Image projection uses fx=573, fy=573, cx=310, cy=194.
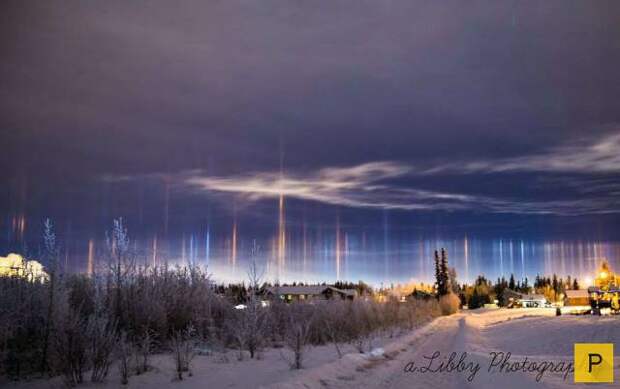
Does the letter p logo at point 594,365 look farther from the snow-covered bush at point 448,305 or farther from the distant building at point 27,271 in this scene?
the snow-covered bush at point 448,305

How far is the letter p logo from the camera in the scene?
1505 centimetres

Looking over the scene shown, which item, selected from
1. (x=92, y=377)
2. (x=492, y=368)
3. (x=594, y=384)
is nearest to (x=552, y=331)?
(x=492, y=368)

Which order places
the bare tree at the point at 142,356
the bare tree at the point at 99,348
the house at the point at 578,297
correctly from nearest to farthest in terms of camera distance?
the bare tree at the point at 99,348 < the bare tree at the point at 142,356 < the house at the point at 578,297

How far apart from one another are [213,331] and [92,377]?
27.0 ft

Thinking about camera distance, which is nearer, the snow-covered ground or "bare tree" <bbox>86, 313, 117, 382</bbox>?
"bare tree" <bbox>86, 313, 117, 382</bbox>

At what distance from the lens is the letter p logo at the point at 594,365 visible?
49.4ft

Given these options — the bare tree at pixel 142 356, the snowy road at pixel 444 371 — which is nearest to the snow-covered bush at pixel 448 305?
the snowy road at pixel 444 371

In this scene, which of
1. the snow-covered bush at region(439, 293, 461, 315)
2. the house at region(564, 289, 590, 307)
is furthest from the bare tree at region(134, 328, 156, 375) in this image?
the house at region(564, 289, 590, 307)

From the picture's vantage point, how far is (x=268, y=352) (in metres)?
21.6

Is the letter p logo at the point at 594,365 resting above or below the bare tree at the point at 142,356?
below

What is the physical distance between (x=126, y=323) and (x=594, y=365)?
1474cm

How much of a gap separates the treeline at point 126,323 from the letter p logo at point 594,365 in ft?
25.7

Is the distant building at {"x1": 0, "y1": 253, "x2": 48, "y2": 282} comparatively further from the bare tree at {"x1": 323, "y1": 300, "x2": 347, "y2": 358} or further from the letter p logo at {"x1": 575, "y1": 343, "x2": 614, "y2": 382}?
the letter p logo at {"x1": 575, "y1": 343, "x2": 614, "y2": 382}

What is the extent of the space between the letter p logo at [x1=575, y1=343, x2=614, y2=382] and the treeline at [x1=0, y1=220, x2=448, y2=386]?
25.7 ft
